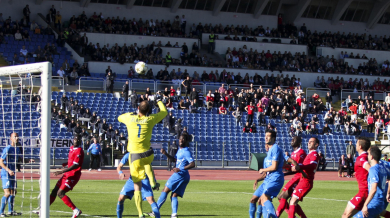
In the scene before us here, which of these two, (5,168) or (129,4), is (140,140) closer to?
(5,168)

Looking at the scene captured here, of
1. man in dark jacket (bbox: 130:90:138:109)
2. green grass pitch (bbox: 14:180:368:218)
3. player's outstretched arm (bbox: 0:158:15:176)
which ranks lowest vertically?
green grass pitch (bbox: 14:180:368:218)

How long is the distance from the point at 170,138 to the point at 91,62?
10.4 m

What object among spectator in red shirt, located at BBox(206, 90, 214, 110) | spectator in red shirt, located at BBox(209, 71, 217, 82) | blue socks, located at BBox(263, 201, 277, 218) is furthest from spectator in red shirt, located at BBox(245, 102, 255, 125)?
blue socks, located at BBox(263, 201, 277, 218)

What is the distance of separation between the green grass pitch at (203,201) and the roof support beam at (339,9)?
34.5m

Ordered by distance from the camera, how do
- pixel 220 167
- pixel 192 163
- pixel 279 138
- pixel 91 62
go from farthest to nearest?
pixel 91 62 → pixel 279 138 → pixel 220 167 → pixel 192 163

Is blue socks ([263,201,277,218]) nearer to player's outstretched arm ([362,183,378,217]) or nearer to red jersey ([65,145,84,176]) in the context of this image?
player's outstretched arm ([362,183,378,217])

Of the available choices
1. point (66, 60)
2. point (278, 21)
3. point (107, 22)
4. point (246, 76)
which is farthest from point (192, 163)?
point (278, 21)

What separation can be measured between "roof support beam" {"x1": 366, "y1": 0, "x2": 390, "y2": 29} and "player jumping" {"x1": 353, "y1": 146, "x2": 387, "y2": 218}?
48.6 metres

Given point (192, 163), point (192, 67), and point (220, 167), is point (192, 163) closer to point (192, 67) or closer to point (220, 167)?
point (220, 167)

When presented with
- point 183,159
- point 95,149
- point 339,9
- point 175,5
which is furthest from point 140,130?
point 339,9

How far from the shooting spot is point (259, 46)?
155 feet

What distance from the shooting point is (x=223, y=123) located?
35625 millimetres

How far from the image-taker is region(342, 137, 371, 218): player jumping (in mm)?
8664

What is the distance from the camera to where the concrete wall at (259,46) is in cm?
4597
